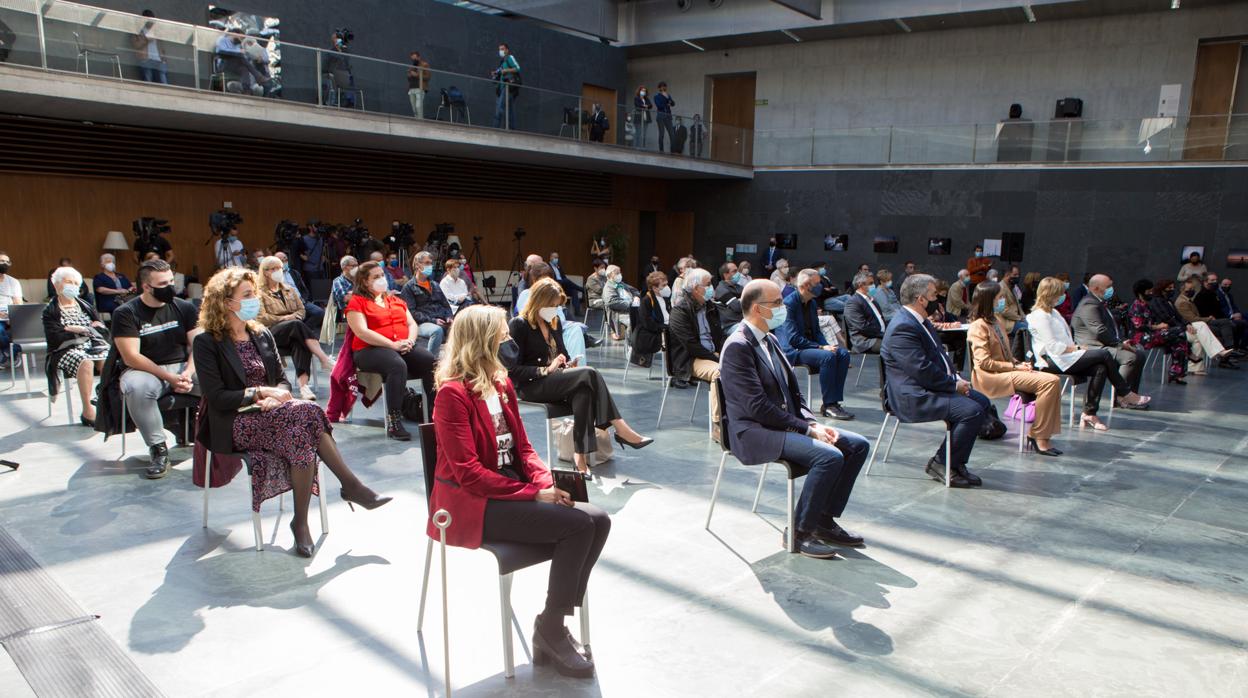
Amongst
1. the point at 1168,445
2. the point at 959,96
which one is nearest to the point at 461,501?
the point at 1168,445

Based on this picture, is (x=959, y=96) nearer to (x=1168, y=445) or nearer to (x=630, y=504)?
(x=1168, y=445)

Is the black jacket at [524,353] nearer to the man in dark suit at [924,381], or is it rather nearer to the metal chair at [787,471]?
the metal chair at [787,471]

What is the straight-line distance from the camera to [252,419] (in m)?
3.79

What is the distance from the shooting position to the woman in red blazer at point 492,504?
9.00 ft

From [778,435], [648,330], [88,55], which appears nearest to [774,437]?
[778,435]

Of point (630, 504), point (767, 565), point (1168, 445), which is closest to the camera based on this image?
point (767, 565)

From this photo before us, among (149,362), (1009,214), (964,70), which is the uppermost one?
(964,70)

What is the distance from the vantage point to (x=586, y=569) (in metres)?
2.81

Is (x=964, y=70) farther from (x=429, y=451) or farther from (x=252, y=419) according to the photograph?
(x=429, y=451)

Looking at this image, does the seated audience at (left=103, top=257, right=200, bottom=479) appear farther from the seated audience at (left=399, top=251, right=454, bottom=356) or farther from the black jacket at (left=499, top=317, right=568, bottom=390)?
the seated audience at (left=399, top=251, right=454, bottom=356)

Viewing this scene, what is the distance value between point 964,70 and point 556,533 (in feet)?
58.4

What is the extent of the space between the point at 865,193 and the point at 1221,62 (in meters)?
6.92

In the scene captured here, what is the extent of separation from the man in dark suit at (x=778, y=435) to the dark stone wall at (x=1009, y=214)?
1308 cm

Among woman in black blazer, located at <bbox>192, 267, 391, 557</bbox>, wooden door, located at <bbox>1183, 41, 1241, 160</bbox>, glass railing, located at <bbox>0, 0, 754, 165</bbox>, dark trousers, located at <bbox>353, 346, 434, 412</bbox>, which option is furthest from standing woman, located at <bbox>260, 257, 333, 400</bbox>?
wooden door, located at <bbox>1183, 41, 1241, 160</bbox>
